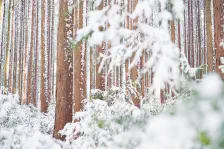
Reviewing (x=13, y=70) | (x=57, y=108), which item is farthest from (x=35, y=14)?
(x=57, y=108)

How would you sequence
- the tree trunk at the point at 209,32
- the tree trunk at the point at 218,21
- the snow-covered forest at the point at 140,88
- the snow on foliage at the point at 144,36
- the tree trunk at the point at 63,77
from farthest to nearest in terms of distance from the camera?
the tree trunk at the point at 209,32 → the tree trunk at the point at 218,21 → the tree trunk at the point at 63,77 → the snow on foliage at the point at 144,36 → the snow-covered forest at the point at 140,88

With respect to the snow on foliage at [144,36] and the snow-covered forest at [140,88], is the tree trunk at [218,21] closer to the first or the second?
the snow-covered forest at [140,88]

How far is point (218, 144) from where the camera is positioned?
158cm

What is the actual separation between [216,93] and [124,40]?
84cm

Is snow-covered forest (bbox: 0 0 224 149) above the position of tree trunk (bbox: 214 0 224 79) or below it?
below

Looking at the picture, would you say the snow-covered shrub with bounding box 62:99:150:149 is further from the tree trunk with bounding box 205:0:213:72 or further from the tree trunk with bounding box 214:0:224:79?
the tree trunk with bounding box 205:0:213:72

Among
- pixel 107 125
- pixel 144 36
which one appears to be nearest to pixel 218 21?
pixel 107 125

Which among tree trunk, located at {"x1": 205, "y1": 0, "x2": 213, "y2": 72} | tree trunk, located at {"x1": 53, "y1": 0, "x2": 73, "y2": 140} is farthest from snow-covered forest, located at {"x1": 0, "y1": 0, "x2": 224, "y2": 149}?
tree trunk, located at {"x1": 205, "y1": 0, "x2": 213, "y2": 72}

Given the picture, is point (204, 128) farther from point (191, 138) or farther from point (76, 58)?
point (76, 58)

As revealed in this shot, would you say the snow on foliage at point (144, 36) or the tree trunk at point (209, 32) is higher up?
the tree trunk at point (209, 32)

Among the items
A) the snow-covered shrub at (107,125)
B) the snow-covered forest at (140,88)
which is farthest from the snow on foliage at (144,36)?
the snow-covered shrub at (107,125)

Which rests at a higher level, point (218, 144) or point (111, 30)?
point (111, 30)

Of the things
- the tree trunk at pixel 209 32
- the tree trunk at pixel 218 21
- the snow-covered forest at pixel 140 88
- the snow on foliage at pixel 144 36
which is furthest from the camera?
the tree trunk at pixel 209 32

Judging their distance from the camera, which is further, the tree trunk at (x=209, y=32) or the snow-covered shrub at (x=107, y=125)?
the tree trunk at (x=209, y=32)
